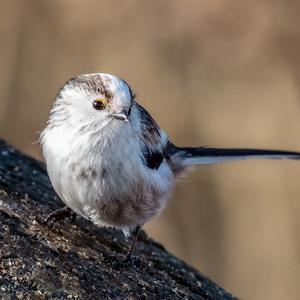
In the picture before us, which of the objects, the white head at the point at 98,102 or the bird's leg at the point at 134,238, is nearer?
the white head at the point at 98,102

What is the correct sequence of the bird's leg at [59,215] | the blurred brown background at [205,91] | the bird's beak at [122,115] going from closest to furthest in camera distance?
the bird's beak at [122,115] → the bird's leg at [59,215] → the blurred brown background at [205,91]

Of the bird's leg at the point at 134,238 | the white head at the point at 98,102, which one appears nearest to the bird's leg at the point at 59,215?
the bird's leg at the point at 134,238

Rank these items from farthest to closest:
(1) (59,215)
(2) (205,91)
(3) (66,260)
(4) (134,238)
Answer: (2) (205,91) < (4) (134,238) < (1) (59,215) < (3) (66,260)

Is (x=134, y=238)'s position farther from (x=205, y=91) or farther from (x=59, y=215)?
(x=205, y=91)

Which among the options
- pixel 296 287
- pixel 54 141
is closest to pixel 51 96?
pixel 296 287

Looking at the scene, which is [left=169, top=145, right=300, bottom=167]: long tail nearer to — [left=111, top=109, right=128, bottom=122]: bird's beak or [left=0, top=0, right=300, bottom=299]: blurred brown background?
[left=111, top=109, right=128, bottom=122]: bird's beak

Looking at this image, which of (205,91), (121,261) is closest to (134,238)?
(121,261)

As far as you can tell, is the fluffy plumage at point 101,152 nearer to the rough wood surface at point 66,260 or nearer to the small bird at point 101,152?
the small bird at point 101,152
